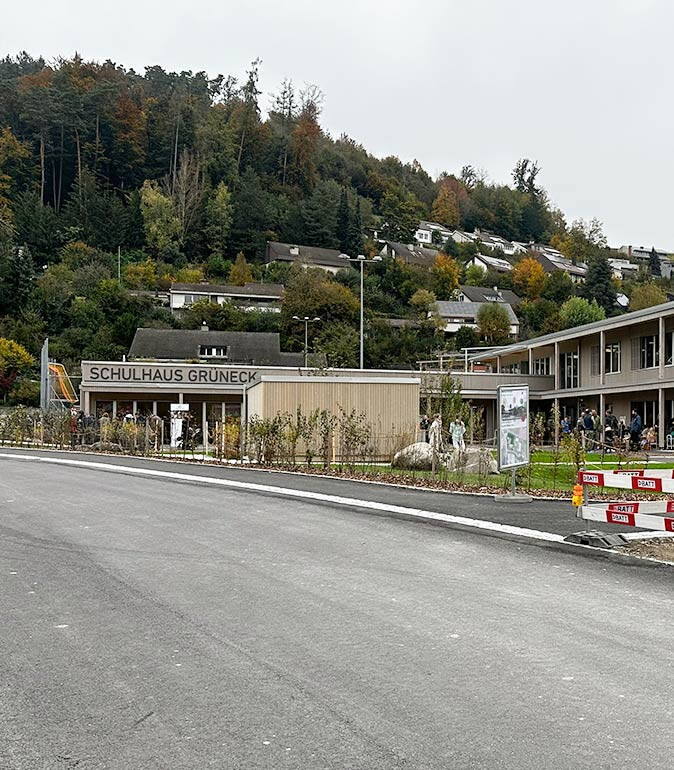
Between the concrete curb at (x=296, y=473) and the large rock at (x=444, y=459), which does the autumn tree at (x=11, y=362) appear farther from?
the large rock at (x=444, y=459)

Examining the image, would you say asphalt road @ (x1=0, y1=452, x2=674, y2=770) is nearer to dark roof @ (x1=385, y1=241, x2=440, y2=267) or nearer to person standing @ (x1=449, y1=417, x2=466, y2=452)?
person standing @ (x1=449, y1=417, x2=466, y2=452)

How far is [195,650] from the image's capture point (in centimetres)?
672

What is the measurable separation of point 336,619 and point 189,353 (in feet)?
232

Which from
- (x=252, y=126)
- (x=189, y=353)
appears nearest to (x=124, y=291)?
(x=189, y=353)

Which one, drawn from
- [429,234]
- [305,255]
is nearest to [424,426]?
[305,255]

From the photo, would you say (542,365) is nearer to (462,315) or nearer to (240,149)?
(462,315)

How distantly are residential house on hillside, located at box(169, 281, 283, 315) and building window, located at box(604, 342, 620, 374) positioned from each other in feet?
153

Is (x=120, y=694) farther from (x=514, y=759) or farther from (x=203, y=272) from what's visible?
(x=203, y=272)

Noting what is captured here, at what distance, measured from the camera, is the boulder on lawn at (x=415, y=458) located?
2464 centimetres

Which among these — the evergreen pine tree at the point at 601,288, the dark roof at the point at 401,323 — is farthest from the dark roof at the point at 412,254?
the dark roof at the point at 401,323

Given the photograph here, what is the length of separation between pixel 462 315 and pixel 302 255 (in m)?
21.3

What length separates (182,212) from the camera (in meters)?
111

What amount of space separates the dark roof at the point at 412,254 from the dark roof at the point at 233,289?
76.3 feet

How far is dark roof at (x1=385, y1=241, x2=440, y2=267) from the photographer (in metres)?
119
